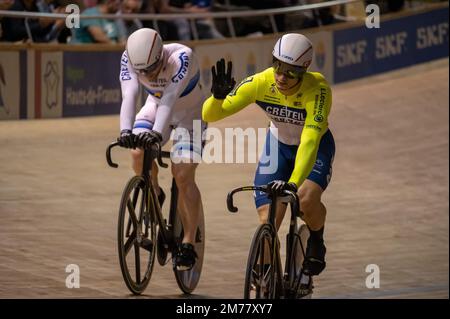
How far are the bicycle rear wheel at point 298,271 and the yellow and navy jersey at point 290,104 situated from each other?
557 millimetres

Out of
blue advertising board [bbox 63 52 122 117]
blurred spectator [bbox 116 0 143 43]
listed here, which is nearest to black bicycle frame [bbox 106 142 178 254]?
blue advertising board [bbox 63 52 122 117]

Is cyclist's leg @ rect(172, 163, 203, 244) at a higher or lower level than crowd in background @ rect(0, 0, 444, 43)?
lower

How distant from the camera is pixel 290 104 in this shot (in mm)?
7004

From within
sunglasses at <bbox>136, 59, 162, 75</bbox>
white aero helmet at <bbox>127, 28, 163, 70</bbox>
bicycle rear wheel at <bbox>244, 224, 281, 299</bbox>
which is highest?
white aero helmet at <bbox>127, 28, 163, 70</bbox>

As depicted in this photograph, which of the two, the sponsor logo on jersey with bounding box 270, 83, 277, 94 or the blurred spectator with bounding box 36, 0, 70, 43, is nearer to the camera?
the sponsor logo on jersey with bounding box 270, 83, 277, 94

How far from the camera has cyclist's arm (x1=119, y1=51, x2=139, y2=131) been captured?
727 cm

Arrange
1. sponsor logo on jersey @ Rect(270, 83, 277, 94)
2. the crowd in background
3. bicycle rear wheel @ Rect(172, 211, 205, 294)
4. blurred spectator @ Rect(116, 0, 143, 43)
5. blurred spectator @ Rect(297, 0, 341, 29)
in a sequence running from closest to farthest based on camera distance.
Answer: sponsor logo on jersey @ Rect(270, 83, 277, 94) < bicycle rear wheel @ Rect(172, 211, 205, 294) < the crowd in background < blurred spectator @ Rect(116, 0, 143, 43) < blurred spectator @ Rect(297, 0, 341, 29)

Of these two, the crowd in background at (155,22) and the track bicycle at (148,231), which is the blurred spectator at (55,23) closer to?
the crowd in background at (155,22)

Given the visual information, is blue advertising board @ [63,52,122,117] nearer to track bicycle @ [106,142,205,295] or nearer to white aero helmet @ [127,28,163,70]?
track bicycle @ [106,142,205,295]

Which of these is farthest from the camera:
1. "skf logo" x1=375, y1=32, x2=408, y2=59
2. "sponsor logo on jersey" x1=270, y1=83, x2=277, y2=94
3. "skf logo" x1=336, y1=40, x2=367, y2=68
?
"skf logo" x1=375, y1=32, x2=408, y2=59

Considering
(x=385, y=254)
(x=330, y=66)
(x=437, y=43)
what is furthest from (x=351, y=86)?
(x=385, y=254)

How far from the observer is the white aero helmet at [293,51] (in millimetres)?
6762

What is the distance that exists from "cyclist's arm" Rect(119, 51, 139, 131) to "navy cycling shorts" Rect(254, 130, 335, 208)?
2.38ft

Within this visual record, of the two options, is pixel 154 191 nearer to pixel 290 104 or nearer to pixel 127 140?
pixel 127 140
